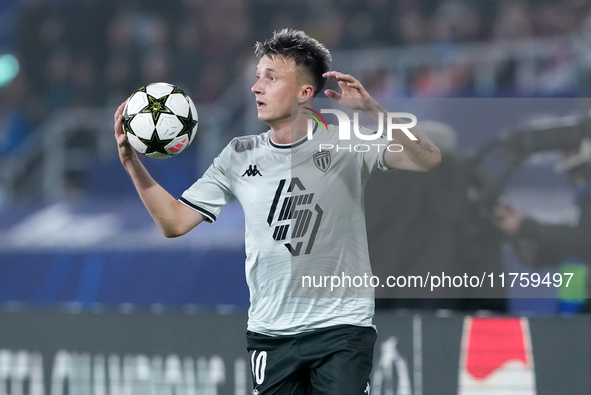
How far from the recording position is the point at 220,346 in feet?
13.9

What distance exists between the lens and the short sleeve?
294 centimetres

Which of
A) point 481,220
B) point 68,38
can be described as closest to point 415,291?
point 481,220

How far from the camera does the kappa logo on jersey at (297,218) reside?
2.80 m

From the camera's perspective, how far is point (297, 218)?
2.81 meters

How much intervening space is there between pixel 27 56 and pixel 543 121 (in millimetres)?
4139

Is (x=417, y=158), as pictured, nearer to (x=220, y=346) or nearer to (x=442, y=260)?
(x=442, y=260)

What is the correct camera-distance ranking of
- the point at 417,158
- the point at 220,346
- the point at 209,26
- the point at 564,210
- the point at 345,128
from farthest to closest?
the point at 209,26 → the point at 220,346 → the point at 564,210 → the point at 345,128 → the point at 417,158

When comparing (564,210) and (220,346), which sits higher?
(564,210)

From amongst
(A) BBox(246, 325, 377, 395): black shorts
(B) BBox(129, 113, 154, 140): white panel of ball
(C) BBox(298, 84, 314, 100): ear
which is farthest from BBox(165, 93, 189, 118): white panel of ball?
Result: (A) BBox(246, 325, 377, 395): black shorts

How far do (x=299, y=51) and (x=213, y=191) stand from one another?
610 mm

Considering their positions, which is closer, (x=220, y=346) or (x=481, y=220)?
(x=481, y=220)

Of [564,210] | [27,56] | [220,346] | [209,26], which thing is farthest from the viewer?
[209,26]

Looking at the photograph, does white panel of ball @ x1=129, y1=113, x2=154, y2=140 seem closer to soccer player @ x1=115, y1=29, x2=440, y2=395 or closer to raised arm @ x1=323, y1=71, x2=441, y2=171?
soccer player @ x1=115, y1=29, x2=440, y2=395

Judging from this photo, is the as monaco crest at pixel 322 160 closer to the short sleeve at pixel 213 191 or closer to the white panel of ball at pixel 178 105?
the short sleeve at pixel 213 191
